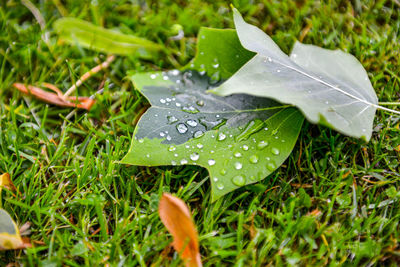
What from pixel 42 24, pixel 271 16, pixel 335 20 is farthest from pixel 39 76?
pixel 335 20

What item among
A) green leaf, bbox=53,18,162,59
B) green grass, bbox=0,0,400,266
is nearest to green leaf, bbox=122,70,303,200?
green grass, bbox=0,0,400,266

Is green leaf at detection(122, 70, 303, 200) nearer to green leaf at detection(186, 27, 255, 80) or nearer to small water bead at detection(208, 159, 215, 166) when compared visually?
small water bead at detection(208, 159, 215, 166)

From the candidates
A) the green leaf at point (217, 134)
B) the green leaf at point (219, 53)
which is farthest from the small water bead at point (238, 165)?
the green leaf at point (219, 53)

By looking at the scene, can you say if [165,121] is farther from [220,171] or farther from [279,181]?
[279,181]

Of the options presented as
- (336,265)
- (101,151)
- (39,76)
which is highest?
(39,76)

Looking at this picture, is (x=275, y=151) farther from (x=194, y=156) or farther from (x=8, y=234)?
(x=8, y=234)

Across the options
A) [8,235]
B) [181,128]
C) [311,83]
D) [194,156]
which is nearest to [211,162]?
[194,156]

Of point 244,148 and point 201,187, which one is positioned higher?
point 244,148

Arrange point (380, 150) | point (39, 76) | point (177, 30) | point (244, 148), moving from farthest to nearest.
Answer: point (177, 30) < point (39, 76) < point (380, 150) < point (244, 148)
